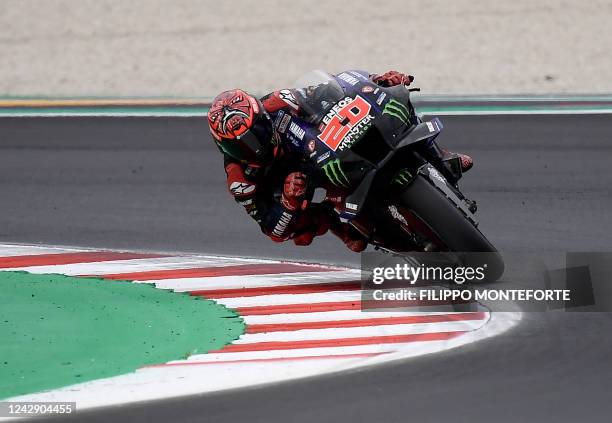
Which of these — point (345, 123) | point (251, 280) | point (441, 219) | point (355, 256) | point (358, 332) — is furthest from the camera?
point (355, 256)

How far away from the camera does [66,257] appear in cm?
1026

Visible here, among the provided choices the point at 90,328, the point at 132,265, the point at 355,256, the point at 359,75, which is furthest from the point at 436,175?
the point at 132,265

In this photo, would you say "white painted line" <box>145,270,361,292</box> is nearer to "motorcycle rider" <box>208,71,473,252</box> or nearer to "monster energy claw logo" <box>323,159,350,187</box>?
"motorcycle rider" <box>208,71,473,252</box>

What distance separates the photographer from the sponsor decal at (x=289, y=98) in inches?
336

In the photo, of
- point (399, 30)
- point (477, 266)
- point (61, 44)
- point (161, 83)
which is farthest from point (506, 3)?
point (477, 266)

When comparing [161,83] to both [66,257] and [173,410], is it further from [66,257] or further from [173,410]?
[173,410]

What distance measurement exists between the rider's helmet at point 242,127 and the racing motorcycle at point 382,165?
0.19m

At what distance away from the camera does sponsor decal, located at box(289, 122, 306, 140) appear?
8.43 meters

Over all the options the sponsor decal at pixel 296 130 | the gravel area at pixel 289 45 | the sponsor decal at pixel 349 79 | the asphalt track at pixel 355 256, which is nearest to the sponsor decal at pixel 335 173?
the sponsor decal at pixel 296 130

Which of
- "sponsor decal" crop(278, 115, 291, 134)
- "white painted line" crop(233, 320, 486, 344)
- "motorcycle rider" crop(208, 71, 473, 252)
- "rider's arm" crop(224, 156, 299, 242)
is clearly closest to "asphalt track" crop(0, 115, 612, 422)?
"white painted line" crop(233, 320, 486, 344)

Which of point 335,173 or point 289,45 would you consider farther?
point 289,45

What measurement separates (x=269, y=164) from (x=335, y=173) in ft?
1.74

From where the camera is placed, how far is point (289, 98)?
8586 millimetres

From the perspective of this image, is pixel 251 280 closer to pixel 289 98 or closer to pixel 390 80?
pixel 289 98
